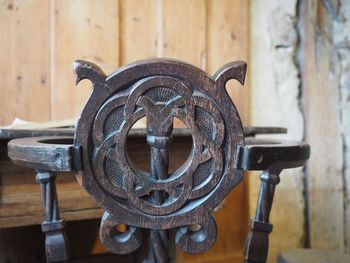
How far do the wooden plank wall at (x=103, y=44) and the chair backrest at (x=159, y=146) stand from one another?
1.01 m

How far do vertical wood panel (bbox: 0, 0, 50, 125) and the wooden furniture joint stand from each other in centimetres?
91

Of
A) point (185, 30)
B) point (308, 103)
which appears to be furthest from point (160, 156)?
point (308, 103)

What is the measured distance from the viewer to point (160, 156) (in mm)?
604

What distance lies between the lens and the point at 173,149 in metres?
1.14

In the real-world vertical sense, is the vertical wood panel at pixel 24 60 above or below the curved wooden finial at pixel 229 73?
above

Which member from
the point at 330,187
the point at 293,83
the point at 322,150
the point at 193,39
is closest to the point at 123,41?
the point at 193,39

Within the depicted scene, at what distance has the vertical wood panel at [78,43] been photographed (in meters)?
1.52

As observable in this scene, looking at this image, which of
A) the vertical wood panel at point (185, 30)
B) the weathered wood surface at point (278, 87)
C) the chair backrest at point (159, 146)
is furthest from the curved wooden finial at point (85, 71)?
the weathered wood surface at point (278, 87)

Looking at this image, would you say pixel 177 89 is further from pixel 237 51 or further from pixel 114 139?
pixel 237 51

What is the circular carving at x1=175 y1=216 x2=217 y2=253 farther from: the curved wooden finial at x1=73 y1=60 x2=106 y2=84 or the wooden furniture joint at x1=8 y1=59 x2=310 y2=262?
the curved wooden finial at x1=73 y1=60 x2=106 y2=84

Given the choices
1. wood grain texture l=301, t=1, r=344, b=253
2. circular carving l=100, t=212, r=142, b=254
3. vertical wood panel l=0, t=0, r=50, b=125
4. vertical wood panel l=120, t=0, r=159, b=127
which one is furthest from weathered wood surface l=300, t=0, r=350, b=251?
circular carving l=100, t=212, r=142, b=254

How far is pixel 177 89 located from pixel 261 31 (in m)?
1.43

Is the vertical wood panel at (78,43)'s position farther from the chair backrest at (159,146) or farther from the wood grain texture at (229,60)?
the chair backrest at (159,146)

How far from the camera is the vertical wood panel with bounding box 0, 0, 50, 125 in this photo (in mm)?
1447
